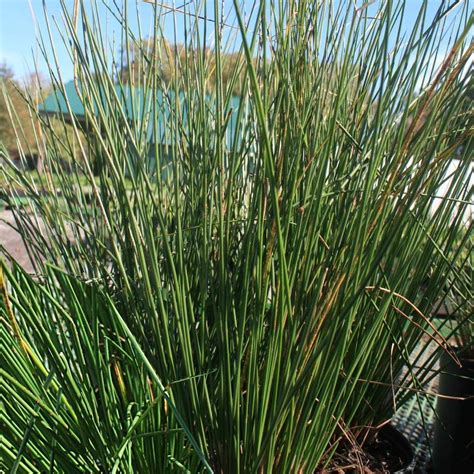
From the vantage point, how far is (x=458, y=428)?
1.15 m

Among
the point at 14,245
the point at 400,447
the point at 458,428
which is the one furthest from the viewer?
the point at 14,245

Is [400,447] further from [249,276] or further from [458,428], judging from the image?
[249,276]

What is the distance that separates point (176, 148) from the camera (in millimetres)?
708

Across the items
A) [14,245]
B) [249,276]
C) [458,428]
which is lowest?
[14,245]

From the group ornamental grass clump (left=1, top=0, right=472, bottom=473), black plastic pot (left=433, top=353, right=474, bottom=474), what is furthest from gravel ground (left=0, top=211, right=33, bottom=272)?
ornamental grass clump (left=1, top=0, right=472, bottom=473)

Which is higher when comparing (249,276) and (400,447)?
(249,276)

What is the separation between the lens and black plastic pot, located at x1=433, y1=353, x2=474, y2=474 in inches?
43.9

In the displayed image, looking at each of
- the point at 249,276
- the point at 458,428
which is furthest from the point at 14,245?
the point at 249,276

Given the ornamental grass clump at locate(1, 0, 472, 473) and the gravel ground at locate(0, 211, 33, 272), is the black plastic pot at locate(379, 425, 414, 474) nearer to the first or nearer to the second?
the ornamental grass clump at locate(1, 0, 472, 473)

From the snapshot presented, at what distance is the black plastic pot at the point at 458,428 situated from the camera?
43.9 inches

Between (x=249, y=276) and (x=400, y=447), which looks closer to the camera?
(x=249, y=276)

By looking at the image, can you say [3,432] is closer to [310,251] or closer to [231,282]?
[231,282]

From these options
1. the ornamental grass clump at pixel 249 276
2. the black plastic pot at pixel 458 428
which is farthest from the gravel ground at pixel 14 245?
the ornamental grass clump at pixel 249 276

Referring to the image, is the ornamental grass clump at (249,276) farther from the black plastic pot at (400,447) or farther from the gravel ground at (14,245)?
the gravel ground at (14,245)
